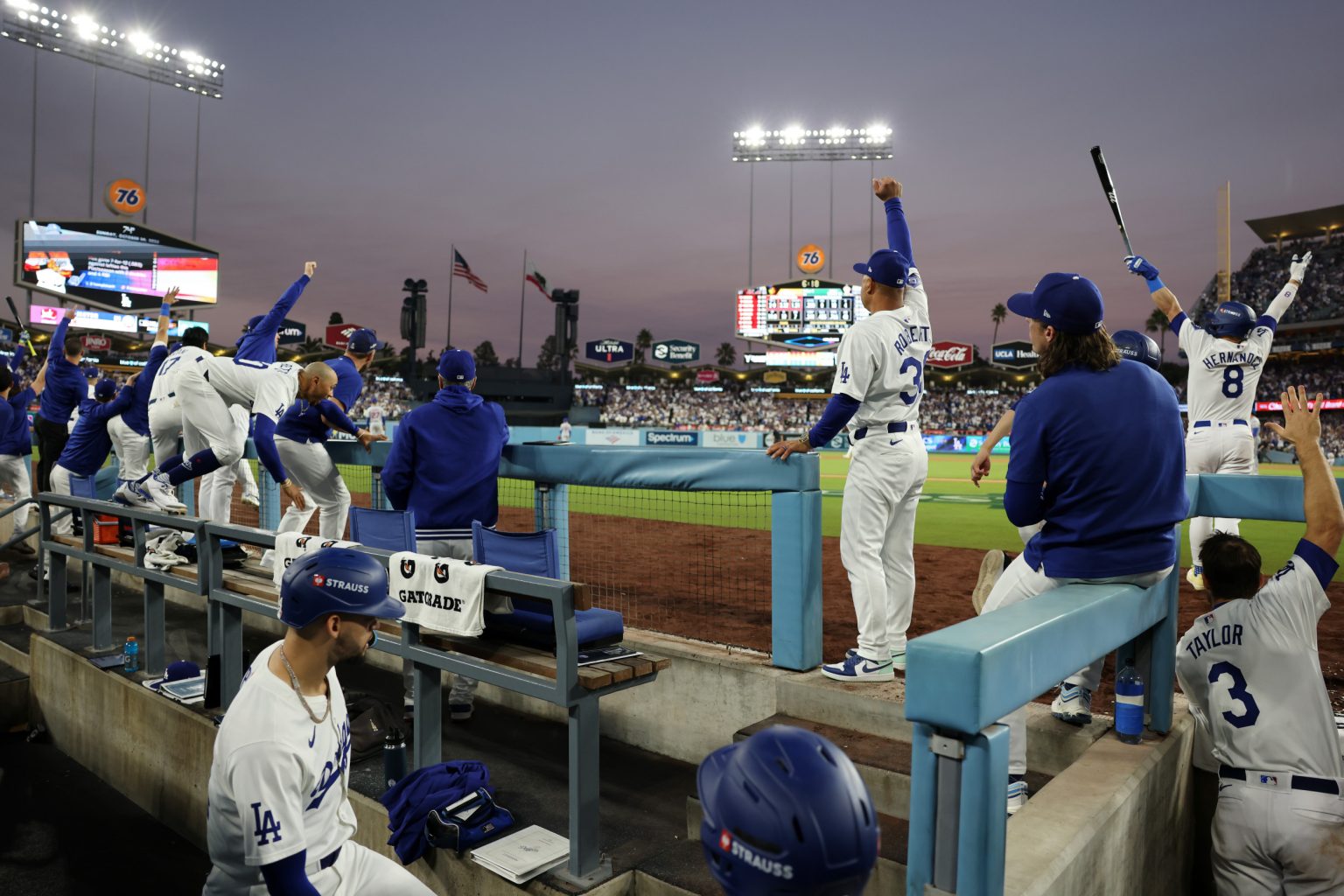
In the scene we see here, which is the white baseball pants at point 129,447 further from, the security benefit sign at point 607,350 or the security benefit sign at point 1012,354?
the security benefit sign at point 1012,354

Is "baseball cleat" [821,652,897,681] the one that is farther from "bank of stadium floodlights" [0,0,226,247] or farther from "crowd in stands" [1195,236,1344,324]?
"crowd in stands" [1195,236,1344,324]

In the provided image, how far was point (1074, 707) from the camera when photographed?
3508 mm

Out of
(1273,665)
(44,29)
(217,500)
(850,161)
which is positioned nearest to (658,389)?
(850,161)

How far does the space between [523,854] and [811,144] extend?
4578 cm

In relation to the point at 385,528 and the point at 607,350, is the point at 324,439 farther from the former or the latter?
the point at 607,350

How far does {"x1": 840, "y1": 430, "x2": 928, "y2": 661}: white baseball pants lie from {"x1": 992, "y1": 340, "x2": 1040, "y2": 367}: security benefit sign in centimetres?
5924

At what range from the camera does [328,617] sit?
2.50 metres

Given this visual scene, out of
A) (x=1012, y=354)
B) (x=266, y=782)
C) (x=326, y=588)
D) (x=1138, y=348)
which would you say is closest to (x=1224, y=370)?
(x=1138, y=348)

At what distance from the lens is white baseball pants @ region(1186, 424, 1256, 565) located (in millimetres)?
6531

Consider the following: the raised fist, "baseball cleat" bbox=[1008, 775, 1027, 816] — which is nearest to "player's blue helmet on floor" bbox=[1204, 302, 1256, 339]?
the raised fist

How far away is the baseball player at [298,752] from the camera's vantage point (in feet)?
7.45

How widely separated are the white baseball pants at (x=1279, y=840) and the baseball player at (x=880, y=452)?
1448mm

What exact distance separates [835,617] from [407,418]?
3778mm

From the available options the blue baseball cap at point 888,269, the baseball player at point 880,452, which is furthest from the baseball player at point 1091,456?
the blue baseball cap at point 888,269
